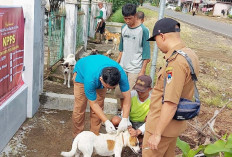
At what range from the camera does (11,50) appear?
11.3ft

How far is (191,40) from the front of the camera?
53.7ft

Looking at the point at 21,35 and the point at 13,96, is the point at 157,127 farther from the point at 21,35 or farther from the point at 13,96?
the point at 21,35

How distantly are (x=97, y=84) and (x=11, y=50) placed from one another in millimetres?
1272

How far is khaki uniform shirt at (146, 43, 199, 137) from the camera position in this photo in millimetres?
Result: 2055

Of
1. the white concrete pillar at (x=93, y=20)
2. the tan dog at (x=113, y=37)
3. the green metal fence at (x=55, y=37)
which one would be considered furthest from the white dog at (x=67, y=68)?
the white concrete pillar at (x=93, y=20)

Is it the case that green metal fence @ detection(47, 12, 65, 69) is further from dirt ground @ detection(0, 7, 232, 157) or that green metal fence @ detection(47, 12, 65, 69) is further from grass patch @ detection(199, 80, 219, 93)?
grass patch @ detection(199, 80, 219, 93)

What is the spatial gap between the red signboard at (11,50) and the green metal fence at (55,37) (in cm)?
232

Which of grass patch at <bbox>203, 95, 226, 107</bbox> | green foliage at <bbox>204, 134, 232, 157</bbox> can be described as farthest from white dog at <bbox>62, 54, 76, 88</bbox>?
green foliage at <bbox>204, 134, 232, 157</bbox>

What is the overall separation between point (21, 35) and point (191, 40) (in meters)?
14.0

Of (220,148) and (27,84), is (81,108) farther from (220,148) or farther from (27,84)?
(220,148)

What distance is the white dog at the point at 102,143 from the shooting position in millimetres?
2955

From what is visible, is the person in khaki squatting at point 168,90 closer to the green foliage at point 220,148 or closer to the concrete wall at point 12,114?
the green foliage at point 220,148

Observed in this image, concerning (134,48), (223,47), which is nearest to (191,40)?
(223,47)

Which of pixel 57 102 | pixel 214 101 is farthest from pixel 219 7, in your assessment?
pixel 57 102
